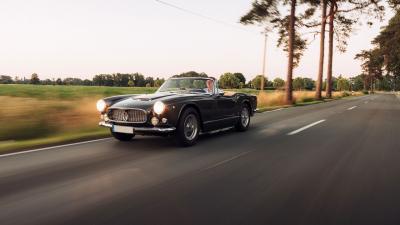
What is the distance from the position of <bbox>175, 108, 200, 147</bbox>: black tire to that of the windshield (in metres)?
0.97

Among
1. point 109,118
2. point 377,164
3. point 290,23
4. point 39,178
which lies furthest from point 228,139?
point 290,23

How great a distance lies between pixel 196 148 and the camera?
706cm

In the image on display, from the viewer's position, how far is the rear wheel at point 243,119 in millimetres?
9598

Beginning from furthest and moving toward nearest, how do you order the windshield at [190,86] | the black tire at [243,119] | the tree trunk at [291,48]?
the tree trunk at [291,48] < the black tire at [243,119] < the windshield at [190,86]

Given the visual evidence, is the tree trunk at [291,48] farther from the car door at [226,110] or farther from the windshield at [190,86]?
the windshield at [190,86]

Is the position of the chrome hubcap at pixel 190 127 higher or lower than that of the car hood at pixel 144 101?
lower

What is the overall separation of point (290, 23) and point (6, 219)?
81.4 ft

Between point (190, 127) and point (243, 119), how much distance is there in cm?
267

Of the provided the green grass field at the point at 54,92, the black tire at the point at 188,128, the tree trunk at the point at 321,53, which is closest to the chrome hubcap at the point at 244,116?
the black tire at the point at 188,128

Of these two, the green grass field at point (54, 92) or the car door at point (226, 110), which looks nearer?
the car door at point (226, 110)

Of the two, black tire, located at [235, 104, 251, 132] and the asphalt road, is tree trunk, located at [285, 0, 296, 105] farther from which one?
the asphalt road

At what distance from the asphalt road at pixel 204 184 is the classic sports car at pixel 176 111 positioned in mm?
360

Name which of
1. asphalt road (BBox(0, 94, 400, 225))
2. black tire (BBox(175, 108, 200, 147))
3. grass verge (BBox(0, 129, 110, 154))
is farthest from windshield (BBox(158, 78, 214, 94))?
grass verge (BBox(0, 129, 110, 154))

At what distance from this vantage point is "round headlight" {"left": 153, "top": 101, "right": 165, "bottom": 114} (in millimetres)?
6875
